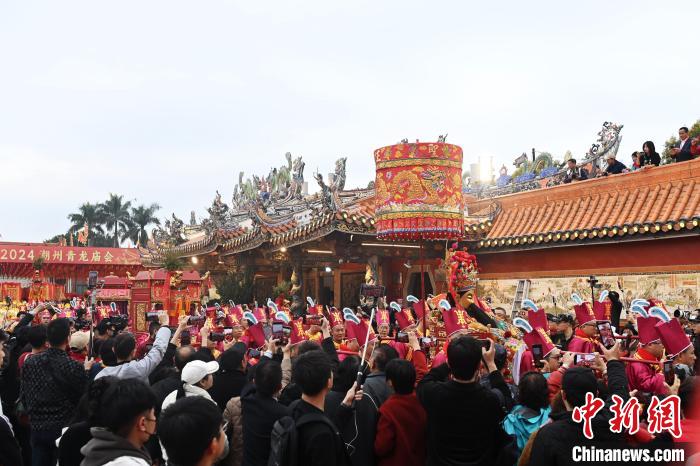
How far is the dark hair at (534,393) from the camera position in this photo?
3256mm

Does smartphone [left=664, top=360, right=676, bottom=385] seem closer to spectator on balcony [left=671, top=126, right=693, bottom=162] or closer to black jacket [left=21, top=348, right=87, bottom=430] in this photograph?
black jacket [left=21, top=348, right=87, bottom=430]

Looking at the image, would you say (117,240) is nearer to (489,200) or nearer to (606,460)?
(489,200)

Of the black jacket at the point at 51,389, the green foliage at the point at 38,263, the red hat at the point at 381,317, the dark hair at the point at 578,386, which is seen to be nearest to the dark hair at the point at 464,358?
the dark hair at the point at 578,386

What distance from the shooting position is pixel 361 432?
3469 mm

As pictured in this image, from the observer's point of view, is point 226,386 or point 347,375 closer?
point 347,375

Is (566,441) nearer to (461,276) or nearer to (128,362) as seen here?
(128,362)

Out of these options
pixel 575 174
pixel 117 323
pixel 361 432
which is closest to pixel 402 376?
pixel 361 432

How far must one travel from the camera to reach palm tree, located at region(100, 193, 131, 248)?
5894 cm

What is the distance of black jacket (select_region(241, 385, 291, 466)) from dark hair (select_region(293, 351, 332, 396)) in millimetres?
547

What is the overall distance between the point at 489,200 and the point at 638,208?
4.08m

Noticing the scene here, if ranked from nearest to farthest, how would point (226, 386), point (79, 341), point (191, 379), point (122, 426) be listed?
point (122, 426) → point (191, 379) → point (226, 386) → point (79, 341)

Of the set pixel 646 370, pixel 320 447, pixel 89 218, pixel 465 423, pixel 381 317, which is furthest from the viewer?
pixel 89 218

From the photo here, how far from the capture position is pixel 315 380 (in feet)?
9.71

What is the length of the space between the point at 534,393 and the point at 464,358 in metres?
0.44
